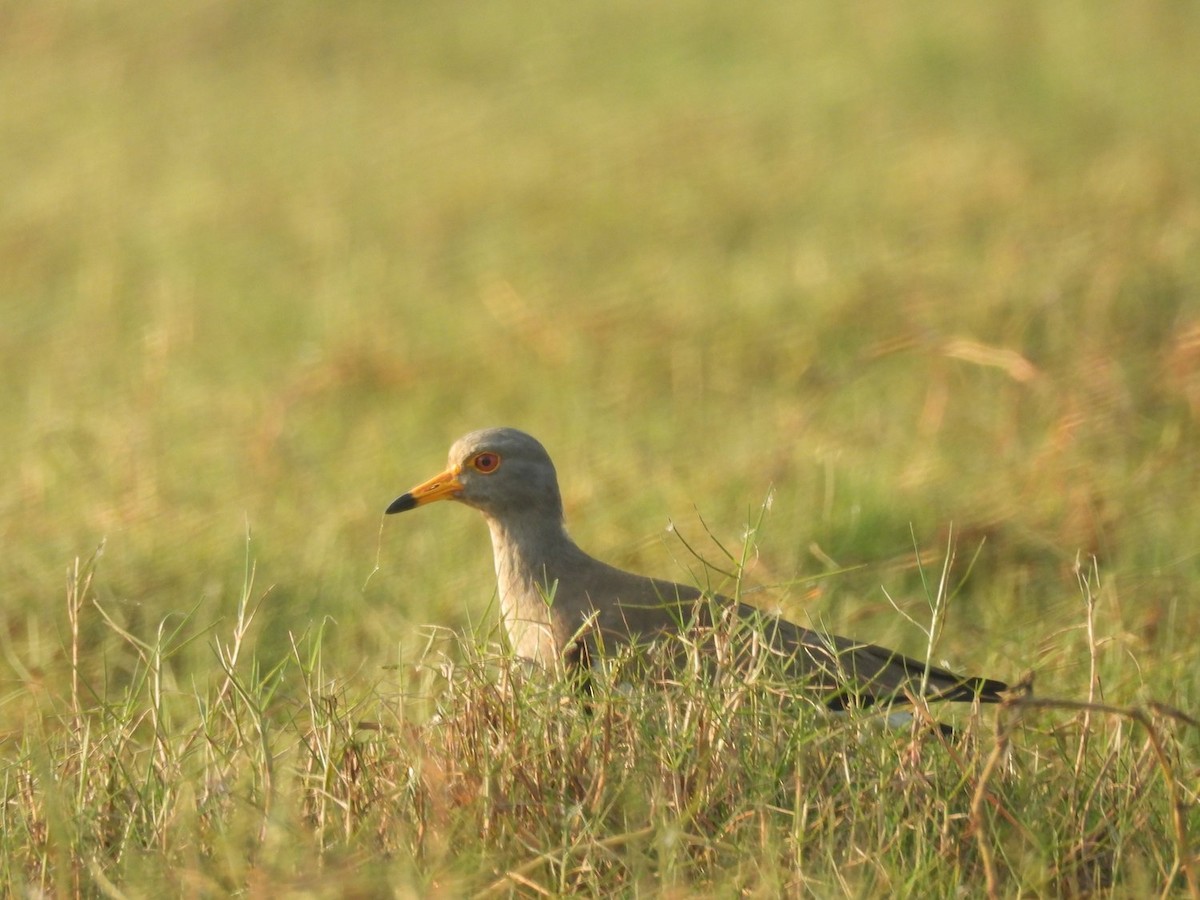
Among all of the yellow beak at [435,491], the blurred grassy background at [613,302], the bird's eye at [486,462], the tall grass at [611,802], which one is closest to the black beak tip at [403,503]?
the yellow beak at [435,491]

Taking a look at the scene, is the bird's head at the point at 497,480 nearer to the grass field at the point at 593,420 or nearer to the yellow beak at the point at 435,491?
the yellow beak at the point at 435,491

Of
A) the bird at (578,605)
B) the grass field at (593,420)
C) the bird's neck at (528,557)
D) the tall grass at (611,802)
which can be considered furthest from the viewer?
the bird's neck at (528,557)

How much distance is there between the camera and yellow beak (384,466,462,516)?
15.9 feet

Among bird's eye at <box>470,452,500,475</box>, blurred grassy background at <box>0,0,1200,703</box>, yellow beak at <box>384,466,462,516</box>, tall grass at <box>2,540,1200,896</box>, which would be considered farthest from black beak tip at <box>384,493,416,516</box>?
tall grass at <box>2,540,1200,896</box>

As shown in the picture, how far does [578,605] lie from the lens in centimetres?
446


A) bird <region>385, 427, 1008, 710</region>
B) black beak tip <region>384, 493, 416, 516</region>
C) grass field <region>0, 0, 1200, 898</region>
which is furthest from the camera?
black beak tip <region>384, 493, 416, 516</region>

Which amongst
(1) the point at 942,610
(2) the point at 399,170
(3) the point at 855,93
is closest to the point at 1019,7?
(3) the point at 855,93

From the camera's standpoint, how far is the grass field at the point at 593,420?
3.25m

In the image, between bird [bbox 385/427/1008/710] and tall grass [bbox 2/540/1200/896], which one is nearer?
tall grass [bbox 2/540/1200/896]

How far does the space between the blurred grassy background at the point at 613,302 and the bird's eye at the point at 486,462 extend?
1.62 ft

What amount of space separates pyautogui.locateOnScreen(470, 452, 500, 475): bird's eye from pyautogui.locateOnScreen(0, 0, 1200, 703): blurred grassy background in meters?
0.49

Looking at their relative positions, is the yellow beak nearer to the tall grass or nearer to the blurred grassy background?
the blurred grassy background

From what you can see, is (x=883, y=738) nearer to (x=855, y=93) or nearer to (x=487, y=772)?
(x=487, y=772)

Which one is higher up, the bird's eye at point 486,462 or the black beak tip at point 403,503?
the bird's eye at point 486,462
